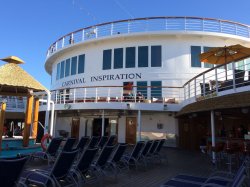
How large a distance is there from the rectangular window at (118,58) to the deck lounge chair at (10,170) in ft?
42.9

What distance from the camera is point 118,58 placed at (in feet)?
53.1

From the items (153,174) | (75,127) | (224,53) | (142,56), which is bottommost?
(153,174)

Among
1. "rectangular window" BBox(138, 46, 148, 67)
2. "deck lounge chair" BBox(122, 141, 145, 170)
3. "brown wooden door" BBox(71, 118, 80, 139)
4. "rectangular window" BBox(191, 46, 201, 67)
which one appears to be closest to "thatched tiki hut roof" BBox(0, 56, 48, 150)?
"deck lounge chair" BBox(122, 141, 145, 170)

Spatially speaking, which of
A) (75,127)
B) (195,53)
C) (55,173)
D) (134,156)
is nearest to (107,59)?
(75,127)

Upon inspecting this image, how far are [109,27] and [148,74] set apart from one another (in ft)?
14.2

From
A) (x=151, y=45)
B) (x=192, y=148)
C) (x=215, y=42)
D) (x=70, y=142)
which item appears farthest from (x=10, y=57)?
(x=215, y=42)

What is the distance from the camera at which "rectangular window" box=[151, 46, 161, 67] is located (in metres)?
15.5

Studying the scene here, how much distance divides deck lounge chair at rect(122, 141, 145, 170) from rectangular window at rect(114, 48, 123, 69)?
9.46 metres

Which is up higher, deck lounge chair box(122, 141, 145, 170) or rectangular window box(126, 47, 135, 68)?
rectangular window box(126, 47, 135, 68)

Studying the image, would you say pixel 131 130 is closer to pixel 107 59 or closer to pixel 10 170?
pixel 107 59

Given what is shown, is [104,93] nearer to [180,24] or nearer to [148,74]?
[148,74]

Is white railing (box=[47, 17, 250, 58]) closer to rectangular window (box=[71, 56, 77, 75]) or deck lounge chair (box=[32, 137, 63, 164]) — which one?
rectangular window (box=[71, 56, 77, 75])

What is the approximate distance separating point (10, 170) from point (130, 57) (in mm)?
13388

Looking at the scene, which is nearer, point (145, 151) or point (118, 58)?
point (145, 151)
